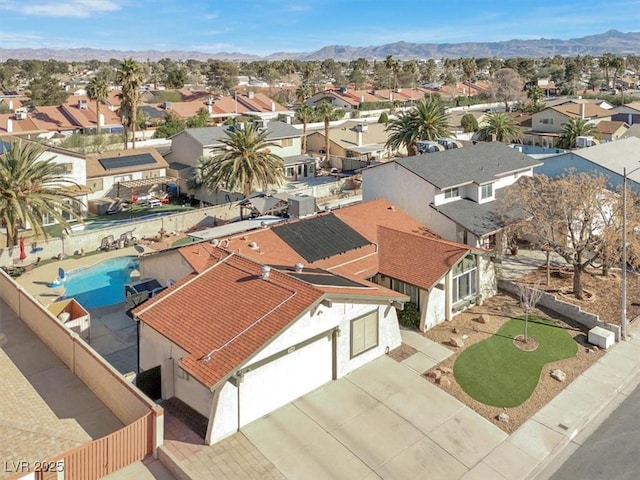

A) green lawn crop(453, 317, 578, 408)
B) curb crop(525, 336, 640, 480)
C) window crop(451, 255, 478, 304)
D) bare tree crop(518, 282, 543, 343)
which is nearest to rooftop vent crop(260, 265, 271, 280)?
green lawn crop(453, 317, 578, 408)

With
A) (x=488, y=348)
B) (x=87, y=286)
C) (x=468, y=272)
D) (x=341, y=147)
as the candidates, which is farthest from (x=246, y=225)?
(x=341, y=147)

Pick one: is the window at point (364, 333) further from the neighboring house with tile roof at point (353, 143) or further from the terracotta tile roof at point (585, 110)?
the terracotta tile roof at point (585, 110)

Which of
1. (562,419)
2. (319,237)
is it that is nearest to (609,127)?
(319,237)

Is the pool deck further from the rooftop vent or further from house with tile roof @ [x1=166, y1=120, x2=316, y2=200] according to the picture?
house with tile roof @ [x1=166, y1=120, x2=316, y2=200]

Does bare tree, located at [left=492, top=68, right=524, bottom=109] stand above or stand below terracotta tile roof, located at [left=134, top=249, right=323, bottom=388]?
above

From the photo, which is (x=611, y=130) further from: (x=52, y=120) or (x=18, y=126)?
(x=18, y=126)

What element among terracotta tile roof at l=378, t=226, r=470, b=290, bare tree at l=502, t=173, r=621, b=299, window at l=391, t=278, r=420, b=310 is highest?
bare tree at l=502, t=173, r=621, b=299
